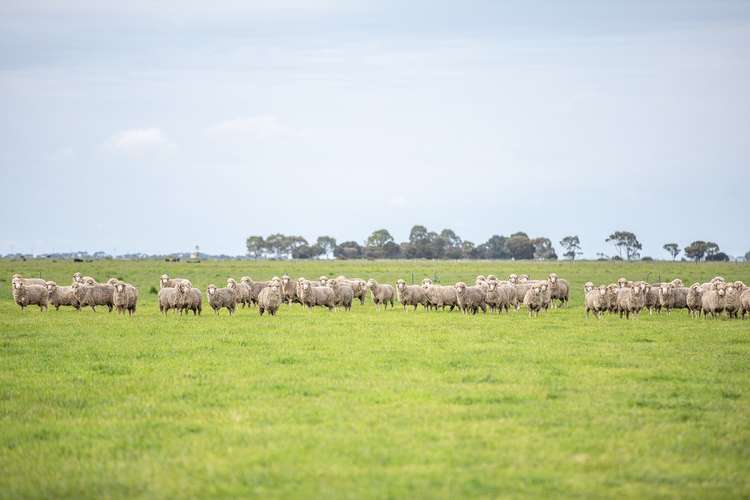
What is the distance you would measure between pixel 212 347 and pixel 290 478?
449 inches

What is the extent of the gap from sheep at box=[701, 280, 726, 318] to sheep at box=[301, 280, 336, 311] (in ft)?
50.6

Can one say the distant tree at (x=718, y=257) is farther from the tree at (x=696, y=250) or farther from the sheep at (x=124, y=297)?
the sheep at (x=124, y=297)

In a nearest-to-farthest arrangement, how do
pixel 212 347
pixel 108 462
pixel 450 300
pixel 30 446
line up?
pixel 108 462 < pixel 30 446 < pixel 212 347 < pixel 450 300

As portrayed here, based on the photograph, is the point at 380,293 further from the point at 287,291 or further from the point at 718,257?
the point at 718,257

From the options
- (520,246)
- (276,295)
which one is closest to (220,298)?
(276,295)

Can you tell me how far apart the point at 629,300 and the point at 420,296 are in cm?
1041

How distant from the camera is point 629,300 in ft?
99.6

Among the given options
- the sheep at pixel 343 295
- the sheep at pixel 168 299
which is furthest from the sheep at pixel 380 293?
the sheep at pixel 168 299

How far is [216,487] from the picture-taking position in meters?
8.64

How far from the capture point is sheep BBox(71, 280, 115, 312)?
3384cm

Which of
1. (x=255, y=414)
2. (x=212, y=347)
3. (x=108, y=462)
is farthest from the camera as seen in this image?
(x=212, y=347)

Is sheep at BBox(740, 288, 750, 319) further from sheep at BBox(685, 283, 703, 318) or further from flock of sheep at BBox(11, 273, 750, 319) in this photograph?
sheep at BBox(685, 283, 703, 318)

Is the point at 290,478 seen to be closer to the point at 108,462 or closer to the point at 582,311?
the point at 108,462

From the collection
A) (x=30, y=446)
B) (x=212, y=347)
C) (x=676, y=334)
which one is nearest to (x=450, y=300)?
(x=676, y=334)
